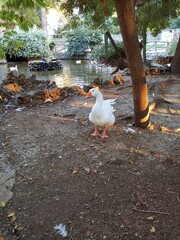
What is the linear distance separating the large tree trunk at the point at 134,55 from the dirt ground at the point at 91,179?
1.08 feet

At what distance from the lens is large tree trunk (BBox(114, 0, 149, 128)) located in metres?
3.01

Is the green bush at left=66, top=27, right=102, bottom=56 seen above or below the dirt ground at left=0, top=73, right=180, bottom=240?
above

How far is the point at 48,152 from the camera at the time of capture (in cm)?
346

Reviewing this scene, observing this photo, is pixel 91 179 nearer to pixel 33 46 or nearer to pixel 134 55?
pixel 134 55

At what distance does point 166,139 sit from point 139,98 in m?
0.80

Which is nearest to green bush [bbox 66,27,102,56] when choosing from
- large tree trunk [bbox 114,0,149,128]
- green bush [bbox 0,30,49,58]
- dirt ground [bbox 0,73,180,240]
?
green bush [bbox 0,30,49,58]

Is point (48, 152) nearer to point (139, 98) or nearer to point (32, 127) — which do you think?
point (32, 127)

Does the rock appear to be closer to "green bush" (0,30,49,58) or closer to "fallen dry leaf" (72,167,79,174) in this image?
"fallen dry leaf" (72,167,79,174)

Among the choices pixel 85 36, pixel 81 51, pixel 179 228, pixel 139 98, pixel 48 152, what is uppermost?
pixel 85 36

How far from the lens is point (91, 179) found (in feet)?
9.25

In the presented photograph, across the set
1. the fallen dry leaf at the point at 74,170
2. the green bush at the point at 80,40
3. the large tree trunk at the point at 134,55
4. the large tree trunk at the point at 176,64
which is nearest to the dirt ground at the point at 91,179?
the fallen dry leaf at the point at 74,170

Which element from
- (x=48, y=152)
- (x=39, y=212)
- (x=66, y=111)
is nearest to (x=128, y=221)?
(x=39, y=212)

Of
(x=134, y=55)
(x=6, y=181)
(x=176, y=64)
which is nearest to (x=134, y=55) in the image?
(x=134, y=55)

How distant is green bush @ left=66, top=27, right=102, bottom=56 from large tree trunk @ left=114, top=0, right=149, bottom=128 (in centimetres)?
1563
